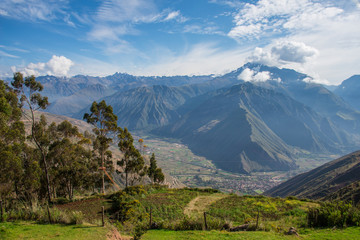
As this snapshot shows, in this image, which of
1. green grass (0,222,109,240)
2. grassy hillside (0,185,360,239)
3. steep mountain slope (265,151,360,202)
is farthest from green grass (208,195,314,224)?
steep mountain slope (265,151,360,202)

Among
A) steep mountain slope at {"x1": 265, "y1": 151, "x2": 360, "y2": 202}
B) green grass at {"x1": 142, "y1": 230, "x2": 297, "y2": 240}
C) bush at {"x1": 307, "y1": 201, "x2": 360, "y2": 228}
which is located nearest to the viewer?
green grass at {"x1": 142, "y1": 230, "x2": 297, "y2": 240}

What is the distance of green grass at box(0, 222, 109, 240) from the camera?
12.6m

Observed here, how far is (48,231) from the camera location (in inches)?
542

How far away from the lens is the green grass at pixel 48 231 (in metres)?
12.6

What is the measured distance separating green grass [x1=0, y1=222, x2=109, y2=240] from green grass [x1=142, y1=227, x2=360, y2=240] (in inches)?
139

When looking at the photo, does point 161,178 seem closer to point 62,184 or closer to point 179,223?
point 62,184

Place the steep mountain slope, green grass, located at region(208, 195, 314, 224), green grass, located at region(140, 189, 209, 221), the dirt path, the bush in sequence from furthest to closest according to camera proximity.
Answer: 1. the steep mountain slope
2. the dirt path
3. green grass, located at region(140, 189, 209, 221)
4. green grass, located at region(208, 195, 314, 224)
5. the bush

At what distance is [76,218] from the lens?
15.8 m

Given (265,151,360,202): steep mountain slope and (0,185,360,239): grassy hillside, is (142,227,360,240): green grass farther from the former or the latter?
(265,151,360,202): steep mountain slope

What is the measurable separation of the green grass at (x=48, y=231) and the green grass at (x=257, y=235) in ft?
11.6

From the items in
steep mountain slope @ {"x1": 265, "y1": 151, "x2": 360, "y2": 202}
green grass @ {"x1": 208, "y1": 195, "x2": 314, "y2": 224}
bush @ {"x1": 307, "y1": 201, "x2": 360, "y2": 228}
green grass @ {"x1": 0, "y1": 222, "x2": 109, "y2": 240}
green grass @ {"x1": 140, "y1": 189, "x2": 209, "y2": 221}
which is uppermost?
green grass @ {"x1": 0, "y1": 222, "x2": 109, "y2": 240}

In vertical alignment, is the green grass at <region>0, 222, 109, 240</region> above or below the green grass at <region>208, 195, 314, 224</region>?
above

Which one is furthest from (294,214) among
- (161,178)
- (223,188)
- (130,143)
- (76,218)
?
(223,188)

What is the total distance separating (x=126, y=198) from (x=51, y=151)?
16764mm
